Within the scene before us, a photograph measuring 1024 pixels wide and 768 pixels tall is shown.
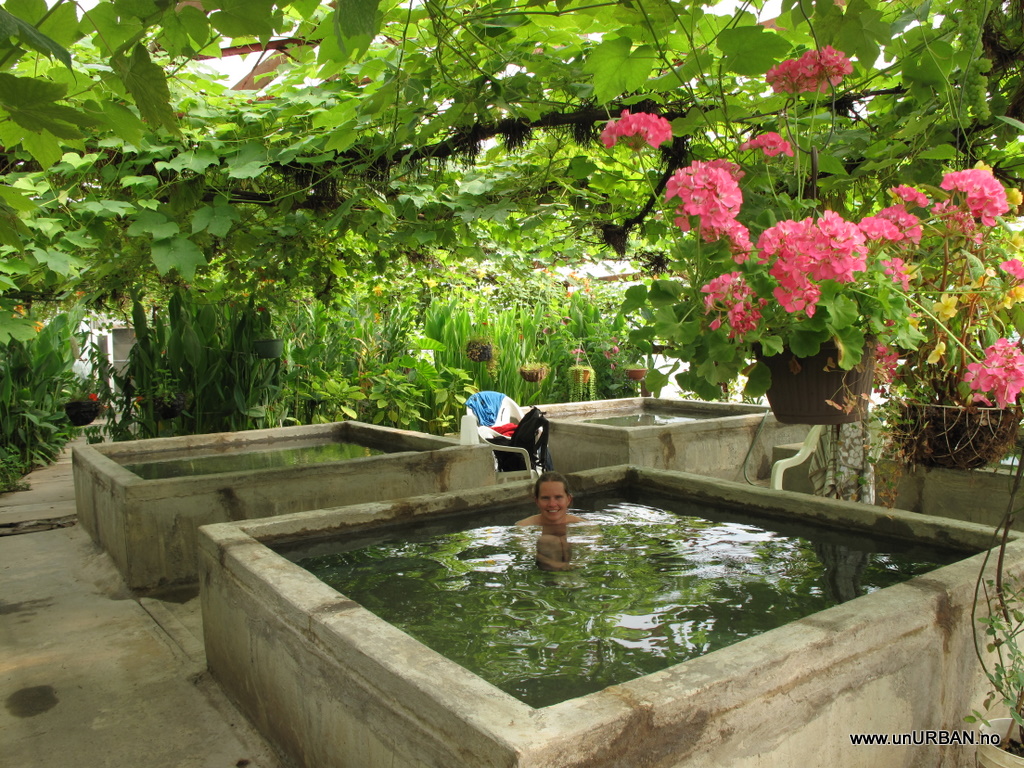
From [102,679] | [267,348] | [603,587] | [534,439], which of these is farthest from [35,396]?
[603,587]

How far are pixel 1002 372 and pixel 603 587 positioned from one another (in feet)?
5.88

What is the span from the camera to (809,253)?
5.80ft

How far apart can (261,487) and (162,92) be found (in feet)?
10.6

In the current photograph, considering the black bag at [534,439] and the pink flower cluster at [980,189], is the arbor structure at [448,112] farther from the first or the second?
the black bag at [534,439]

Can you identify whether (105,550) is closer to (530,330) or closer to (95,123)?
(95,123)

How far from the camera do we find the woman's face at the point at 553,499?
3.60 meters

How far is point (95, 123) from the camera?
1.37 meters

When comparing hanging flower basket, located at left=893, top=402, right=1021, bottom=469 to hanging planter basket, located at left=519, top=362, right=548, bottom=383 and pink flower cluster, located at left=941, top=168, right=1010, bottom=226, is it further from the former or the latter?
hanging planter basket, located at left=519, top=362, right=548, bottom=383

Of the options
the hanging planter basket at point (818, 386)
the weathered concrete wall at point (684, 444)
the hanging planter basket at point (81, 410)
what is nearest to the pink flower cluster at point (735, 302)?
the hanging planter basket at point (818, 386)

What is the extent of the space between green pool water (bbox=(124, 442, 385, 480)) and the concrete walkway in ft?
2.72

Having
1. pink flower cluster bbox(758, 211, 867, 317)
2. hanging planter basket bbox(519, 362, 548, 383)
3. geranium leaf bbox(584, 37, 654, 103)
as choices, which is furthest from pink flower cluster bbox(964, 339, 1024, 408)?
hanging planter basket bbox(519, 362, 548, 383)

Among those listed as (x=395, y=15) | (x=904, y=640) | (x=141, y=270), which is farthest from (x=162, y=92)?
(x=141, y=270)

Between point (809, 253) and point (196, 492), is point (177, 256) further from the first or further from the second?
point (809, 253)

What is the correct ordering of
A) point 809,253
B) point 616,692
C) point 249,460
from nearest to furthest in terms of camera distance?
point 616,692, point 809,253, point 249,460
